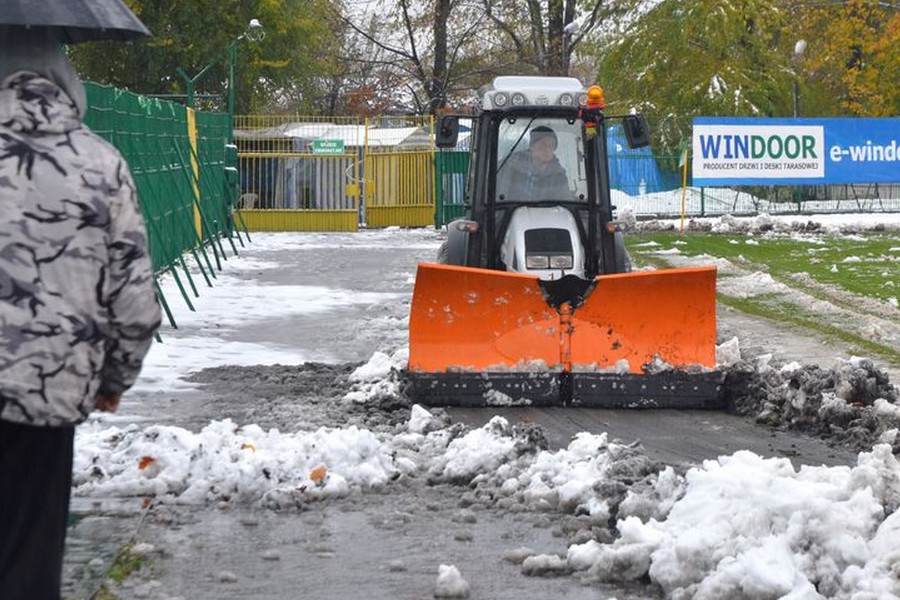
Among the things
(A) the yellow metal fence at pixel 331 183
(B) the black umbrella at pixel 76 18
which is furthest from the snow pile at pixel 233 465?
(A) the yellow metal fence at pixel 331 183

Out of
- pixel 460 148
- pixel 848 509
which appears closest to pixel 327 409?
pixel 848 509

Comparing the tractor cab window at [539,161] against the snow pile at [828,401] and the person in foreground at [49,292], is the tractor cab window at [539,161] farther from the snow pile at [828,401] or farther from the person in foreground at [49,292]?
the person in foreground at [49,292]

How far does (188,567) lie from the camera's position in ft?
20.7

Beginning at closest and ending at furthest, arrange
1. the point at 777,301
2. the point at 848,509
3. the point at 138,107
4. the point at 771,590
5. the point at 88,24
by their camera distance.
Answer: the point at 88,24
the point at 771,590
the point at 848,509
the point at 138,107
the point at 777,301

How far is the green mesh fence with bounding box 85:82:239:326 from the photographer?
14602 mm

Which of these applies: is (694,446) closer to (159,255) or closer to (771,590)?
(771,590)

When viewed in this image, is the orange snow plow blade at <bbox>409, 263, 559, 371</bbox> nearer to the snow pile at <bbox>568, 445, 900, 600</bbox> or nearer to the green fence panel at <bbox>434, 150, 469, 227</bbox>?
the snow pile at <bbox>568, 445, 900, 600</bbox>

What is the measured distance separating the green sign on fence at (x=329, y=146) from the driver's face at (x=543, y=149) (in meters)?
21.5

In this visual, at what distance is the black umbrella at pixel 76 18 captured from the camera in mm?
3939

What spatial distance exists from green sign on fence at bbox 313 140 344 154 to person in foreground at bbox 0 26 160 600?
98.3 ft

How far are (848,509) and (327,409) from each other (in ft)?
14.3

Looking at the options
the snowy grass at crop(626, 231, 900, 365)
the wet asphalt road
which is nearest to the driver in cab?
the snowy grass at crop(626, 231, 900, 365)

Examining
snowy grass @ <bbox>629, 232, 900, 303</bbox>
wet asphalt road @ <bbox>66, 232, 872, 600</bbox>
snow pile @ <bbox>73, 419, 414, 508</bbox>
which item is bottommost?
wet asphalt road @ <bbox>66, 232, 872, 600</bbox>

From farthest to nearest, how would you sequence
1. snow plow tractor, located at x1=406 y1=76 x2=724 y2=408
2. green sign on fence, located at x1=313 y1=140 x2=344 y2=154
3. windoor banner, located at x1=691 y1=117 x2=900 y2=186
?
windoor banner, located at x1=691 y1=117 x2=900 y2=186
green sign on fence, located at x1=313 y1=140 x2=344 y2=154
snow plow tractor, located at x1=406 y1=76 x2=724 y2=408
